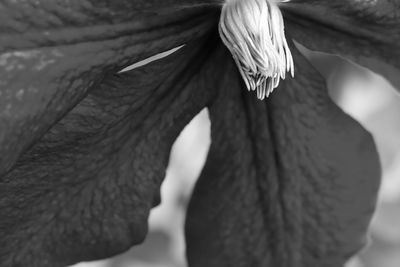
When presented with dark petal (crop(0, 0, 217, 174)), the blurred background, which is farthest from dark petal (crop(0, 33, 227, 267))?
the blurred background

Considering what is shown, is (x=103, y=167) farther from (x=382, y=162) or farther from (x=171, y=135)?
(x=382, y=162)

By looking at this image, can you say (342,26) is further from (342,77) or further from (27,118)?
(342,77)

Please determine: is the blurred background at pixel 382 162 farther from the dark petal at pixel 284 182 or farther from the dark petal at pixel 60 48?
the dark petal at pixel 60 48

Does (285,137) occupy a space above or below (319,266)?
above

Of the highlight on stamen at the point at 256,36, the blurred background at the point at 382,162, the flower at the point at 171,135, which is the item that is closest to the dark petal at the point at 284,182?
the flower at the point at 171,135

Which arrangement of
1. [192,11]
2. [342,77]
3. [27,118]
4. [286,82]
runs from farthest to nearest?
[342,77], [286,82], [192,11], [27,118]

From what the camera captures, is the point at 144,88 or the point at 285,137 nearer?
the point at 144,88

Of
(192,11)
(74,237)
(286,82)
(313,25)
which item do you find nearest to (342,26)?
(313,25)

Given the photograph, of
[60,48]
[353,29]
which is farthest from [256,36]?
[60,48]
